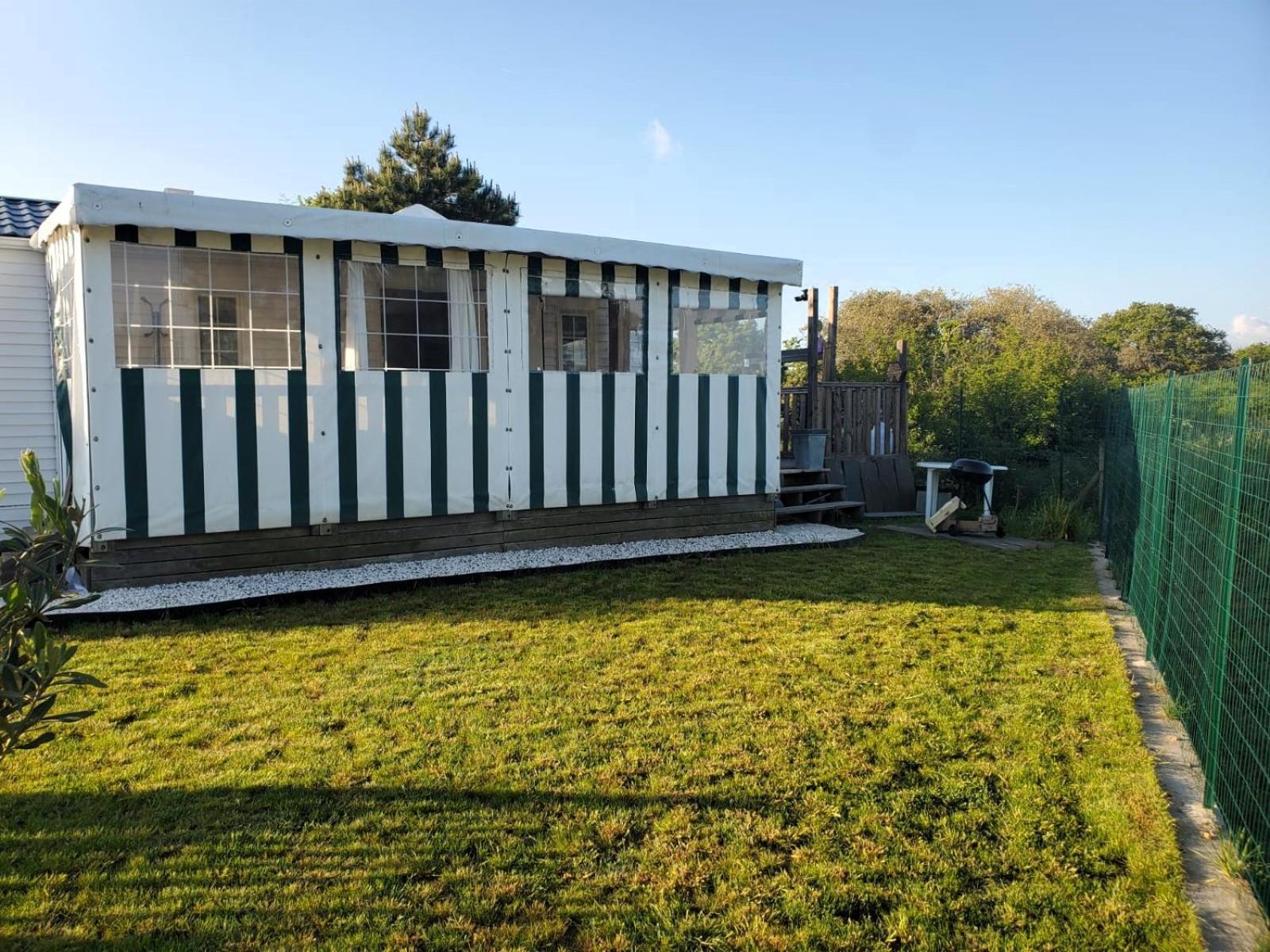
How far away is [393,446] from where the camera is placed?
22.5 feet

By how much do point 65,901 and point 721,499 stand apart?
694cm

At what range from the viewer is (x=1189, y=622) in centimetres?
383

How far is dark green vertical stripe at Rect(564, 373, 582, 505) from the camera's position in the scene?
7.60 metres

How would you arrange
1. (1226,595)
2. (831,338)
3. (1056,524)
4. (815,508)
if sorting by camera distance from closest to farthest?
(1226,595), (1056,524), (815,508), (831,338)

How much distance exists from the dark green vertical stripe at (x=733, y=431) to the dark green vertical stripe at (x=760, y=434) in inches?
8.7

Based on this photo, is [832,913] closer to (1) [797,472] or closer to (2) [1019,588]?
(2) [1019,588]

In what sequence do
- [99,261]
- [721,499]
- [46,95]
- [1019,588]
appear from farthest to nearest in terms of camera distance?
[46,95]
[721,499]
[1019,588]
[99,261]

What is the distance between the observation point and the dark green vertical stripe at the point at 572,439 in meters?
7.60

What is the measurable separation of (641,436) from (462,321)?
2063 mm

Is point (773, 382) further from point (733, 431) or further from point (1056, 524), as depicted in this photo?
point (1056, 524)

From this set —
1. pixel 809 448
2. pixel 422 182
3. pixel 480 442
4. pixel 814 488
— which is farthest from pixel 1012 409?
pixel 422 182

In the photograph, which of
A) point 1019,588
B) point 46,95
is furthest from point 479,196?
point 1019,588

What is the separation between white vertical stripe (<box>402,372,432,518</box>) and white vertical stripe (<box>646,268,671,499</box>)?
7.28 ft

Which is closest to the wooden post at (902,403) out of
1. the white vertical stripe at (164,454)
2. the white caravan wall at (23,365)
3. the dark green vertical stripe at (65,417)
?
the white vertical stripe at (164,454)
